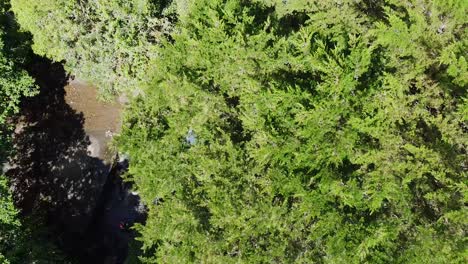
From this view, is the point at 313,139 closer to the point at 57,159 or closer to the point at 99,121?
the point at 99,121

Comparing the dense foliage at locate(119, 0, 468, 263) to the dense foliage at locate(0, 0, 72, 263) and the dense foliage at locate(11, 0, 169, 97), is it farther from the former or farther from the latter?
the dense foliage at locate(0, 0, 72, 263)

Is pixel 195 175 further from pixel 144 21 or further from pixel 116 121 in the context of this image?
pixel 116 121

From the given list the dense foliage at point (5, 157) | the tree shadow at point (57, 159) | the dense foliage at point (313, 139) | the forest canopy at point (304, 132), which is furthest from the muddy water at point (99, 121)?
the dense foliage at point (313, 139)

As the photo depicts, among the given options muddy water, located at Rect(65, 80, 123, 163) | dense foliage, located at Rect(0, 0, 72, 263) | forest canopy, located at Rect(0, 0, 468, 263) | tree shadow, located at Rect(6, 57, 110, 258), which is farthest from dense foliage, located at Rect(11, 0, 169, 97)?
tree shadow, located at Rect(6, 57, 110, 258)

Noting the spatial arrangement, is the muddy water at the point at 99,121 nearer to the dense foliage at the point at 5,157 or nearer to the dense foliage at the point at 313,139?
the dense foliage at the point at 5,157

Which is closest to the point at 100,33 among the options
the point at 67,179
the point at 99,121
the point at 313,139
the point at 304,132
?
the point at 99,121

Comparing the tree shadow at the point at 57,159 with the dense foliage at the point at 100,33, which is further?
the tree shadow at the point at 57,159
